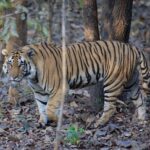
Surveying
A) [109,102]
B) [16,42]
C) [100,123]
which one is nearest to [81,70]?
[109,102]

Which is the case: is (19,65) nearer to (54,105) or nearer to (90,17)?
(54,105)

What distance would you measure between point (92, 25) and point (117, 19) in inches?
15.0

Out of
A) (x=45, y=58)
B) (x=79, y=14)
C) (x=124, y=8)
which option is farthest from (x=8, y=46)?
(x=79, y=14)

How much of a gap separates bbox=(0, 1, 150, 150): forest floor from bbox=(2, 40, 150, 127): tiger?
0.21m

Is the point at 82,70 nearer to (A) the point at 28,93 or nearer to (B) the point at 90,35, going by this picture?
(B) the point at 90,35

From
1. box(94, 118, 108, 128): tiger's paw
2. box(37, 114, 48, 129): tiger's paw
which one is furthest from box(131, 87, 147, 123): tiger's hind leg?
box(37, 114, 48, 129): tiger's paw

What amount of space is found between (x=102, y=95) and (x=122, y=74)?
64 centimetres

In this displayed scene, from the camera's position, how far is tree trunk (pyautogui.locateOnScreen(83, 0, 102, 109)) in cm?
809

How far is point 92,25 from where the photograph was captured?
321 inches

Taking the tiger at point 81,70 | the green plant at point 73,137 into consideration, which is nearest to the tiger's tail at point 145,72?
the tiger at point 81,70

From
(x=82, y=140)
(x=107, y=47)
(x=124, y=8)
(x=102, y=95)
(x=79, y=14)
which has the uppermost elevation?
(x=79, y=14)

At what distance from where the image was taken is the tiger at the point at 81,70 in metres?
7.68

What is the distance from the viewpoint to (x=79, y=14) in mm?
16109

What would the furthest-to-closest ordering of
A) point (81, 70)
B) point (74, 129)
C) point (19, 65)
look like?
1. point (81, 70)
2. point (19, 65)
3. point (74, 129)
